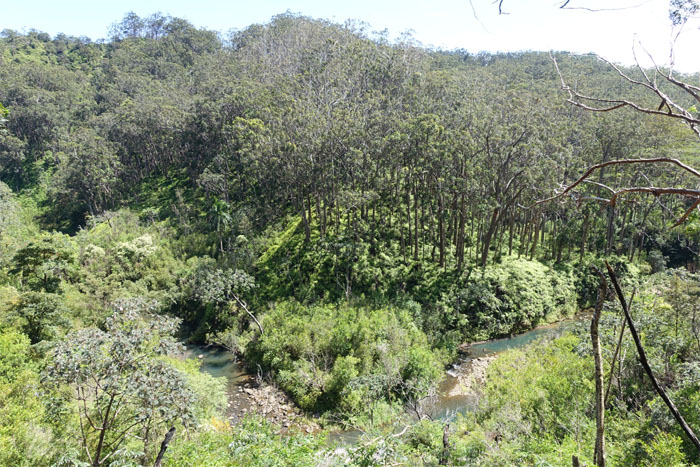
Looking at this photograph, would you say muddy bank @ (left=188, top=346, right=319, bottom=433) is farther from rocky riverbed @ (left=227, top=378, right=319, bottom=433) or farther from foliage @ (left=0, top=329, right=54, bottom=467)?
foliage @ (left=0, top=329, right=54, bottom=467)

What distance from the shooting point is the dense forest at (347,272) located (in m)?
9.02

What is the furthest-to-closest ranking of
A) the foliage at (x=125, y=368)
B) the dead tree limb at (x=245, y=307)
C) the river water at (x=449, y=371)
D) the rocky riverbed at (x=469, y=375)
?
Answer: the dead tree limb at (x=245, y=307)
the rocky riverbed at (x=469, y=375)
the river water at (x=449, y=371)
the foliage at (x=125, y=368)

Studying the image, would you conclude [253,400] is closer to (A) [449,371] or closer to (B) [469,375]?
(A) [449,371]

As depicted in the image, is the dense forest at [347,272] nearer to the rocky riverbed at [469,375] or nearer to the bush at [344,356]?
the bush at [344,356]

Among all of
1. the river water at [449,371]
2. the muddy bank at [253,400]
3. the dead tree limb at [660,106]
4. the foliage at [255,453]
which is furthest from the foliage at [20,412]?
the dead tree limb at [660,106]

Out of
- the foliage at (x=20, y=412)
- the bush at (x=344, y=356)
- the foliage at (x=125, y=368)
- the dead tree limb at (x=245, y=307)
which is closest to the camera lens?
the foliage at (x=125, y=368)

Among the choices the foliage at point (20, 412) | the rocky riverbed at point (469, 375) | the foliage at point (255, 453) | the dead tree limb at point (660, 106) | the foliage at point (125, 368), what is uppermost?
the dead tree limb at point (660, 106)

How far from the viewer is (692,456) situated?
7871mm

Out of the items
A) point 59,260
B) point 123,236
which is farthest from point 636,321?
point 123,236

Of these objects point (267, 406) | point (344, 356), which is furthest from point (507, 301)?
point (267, 406)

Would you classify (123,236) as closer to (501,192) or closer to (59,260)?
(59,260)

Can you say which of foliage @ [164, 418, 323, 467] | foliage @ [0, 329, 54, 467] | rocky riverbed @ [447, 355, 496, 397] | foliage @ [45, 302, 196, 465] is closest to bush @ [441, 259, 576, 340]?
rocky riverbed @ [447, 355, 496, 397]

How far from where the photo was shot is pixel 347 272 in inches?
949

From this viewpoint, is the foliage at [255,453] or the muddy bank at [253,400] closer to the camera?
the foliage at [255,453]
